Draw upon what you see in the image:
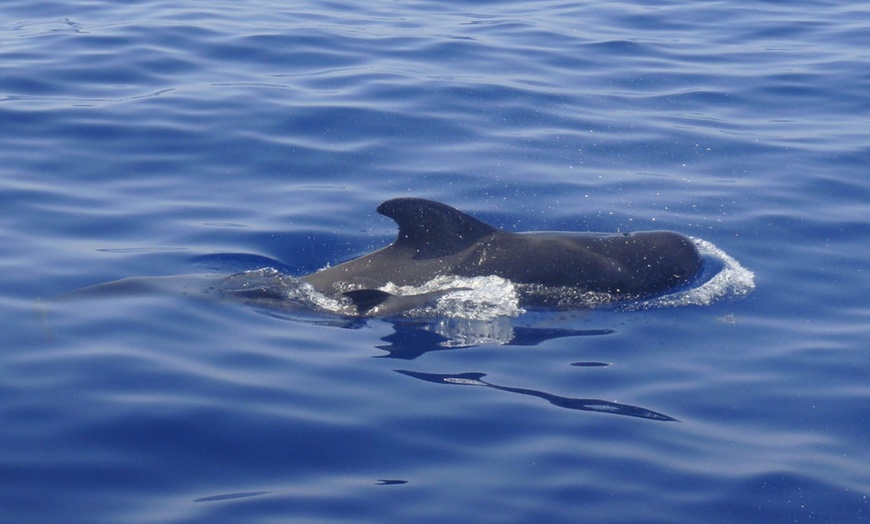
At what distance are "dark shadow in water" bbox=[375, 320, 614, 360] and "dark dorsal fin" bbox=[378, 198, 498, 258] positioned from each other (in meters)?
0.98

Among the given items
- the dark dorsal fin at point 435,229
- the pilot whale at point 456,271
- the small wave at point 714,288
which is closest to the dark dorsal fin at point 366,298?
the pilot whale at point 456,271

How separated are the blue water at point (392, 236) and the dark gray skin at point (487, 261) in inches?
21.9

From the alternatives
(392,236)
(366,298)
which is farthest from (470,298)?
(392,236)

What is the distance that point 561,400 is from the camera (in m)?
8.65

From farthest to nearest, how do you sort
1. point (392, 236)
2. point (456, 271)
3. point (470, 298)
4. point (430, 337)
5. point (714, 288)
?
point (392, 236) < point (714, 288) < point (456, 271) < point (470, 298) < point (430, 337)

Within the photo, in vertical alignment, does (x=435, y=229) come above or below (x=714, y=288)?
above

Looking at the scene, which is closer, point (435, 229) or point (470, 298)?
point (470, 298)

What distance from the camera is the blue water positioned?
295 inches

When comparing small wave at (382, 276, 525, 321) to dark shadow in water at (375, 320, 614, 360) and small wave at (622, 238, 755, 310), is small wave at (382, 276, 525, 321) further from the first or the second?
small wave at (622, 238, 755, 310)

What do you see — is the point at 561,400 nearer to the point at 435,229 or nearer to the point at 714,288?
the point at 435,229

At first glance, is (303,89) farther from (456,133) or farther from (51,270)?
(51,270)

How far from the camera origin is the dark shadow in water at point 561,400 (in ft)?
27.8

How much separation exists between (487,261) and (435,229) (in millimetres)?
552

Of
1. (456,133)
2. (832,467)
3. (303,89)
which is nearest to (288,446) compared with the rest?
(832,467)
